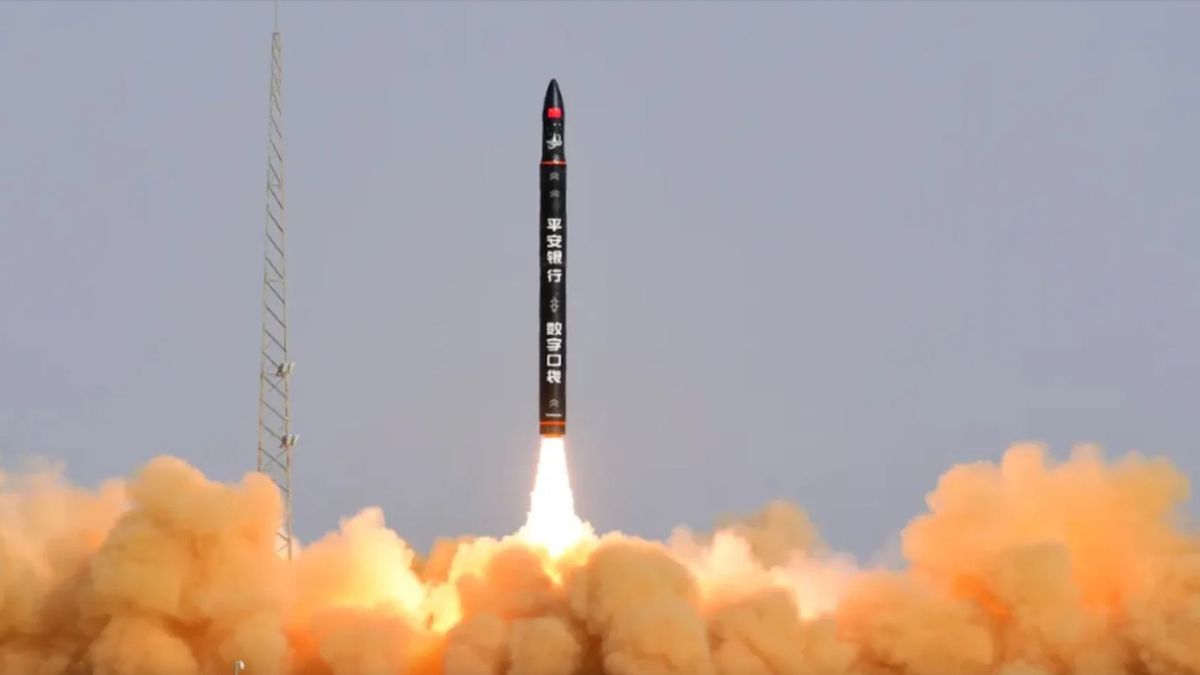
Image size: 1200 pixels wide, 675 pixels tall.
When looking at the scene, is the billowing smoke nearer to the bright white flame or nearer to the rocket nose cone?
the bright white flame

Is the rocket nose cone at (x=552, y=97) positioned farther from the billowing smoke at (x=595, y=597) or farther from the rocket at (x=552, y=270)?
the billowing smoke at (x=595, y=597)

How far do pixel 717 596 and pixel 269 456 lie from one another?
9.54 meters

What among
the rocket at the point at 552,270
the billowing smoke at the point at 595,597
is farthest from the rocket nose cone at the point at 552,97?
the billowing smoke at the point at 595,597

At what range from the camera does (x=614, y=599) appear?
54.7m

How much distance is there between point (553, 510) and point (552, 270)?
441 centimetres

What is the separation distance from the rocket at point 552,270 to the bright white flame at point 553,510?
0.48m

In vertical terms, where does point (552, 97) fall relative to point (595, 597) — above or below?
above

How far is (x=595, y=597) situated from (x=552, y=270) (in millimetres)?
6073

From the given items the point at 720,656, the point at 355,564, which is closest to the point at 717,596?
the point at 720,656

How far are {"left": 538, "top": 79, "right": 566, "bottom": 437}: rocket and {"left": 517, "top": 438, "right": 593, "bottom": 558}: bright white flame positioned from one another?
0.48 metres

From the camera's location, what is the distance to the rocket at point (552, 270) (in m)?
57.4

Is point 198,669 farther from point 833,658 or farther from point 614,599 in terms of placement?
point 833,658

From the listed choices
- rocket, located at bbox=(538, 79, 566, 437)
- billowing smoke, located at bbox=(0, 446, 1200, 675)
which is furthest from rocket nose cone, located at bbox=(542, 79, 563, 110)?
billowing smoke, located at bbox=(0, 446, 1200, 675)

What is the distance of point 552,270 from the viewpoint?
57.6m
